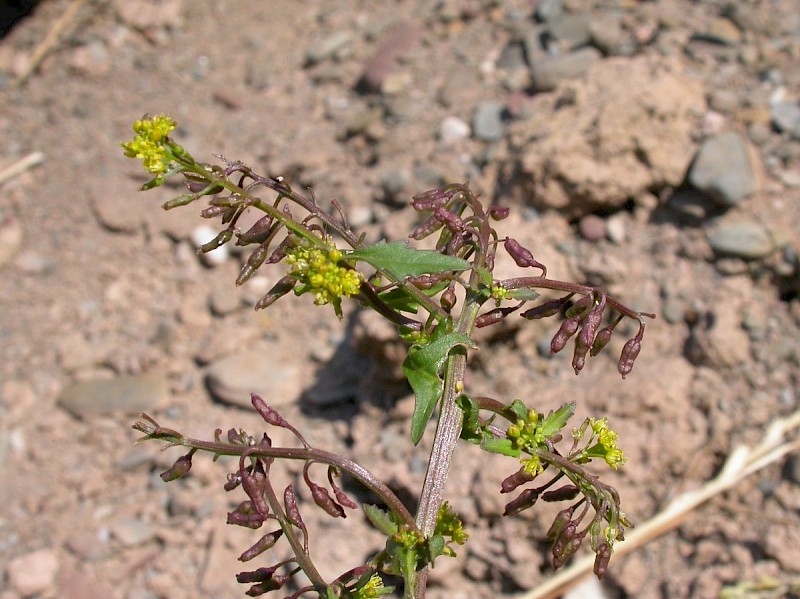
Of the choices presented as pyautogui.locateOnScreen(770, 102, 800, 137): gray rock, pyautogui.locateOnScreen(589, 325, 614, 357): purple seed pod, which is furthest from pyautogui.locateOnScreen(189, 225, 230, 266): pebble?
pyautogui.locateOnScreen(589, 325, 614, 357): purple seed pod

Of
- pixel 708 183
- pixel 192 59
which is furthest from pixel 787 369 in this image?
pixel 192 59

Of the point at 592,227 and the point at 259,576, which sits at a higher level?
the point at 259,576

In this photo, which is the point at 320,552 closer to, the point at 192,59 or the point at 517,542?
the point at 517,542

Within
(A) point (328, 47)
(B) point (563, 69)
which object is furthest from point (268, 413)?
(A) point (328, 47)

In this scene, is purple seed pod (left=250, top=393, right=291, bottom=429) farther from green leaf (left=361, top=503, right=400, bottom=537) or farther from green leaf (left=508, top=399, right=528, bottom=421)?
green leaf (left=508, top=399, right=528, bottom=421)

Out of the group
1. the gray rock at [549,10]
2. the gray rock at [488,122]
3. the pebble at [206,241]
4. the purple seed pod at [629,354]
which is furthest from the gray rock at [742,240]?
the pebble at [206,241]

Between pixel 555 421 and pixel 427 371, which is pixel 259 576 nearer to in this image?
pixel 427 371

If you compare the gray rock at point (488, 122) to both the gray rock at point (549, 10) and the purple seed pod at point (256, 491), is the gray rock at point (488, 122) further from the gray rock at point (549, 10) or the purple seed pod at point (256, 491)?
the purple seed pod at point (256, 491)
